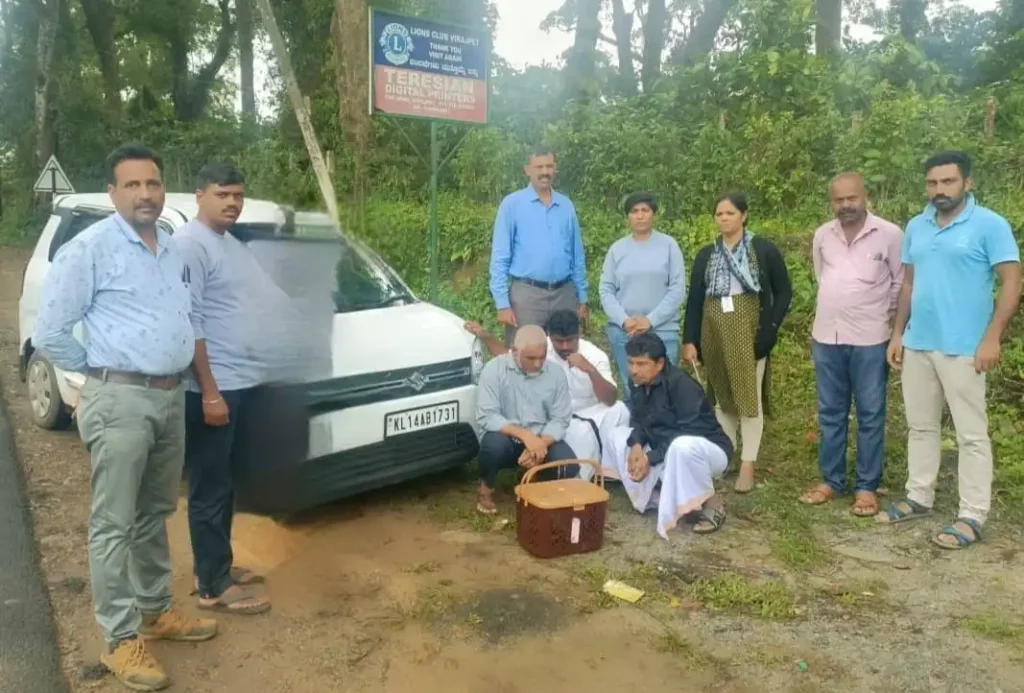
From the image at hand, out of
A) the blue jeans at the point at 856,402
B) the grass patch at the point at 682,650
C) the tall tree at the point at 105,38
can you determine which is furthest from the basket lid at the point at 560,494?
the tall tree at the point at 105,38

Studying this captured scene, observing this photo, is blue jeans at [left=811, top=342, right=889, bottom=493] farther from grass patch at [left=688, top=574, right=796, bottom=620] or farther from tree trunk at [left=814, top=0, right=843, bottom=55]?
tree trunk at [left=814, top=0, right=843, bottom=55]

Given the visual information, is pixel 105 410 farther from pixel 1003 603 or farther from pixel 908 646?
pixel 1003 603

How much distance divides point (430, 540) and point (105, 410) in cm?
207

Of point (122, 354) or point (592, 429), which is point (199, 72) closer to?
point (592, 429)

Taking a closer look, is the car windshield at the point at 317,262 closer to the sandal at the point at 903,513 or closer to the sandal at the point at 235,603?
the sandal at the point at 235,603

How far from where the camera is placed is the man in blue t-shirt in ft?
14.5

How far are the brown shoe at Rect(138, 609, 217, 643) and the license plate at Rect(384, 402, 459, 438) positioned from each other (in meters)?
1.47

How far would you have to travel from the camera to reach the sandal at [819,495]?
17.3 ft

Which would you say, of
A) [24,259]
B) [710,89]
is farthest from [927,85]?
[24,259]

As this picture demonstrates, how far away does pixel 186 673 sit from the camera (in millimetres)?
→ 3404

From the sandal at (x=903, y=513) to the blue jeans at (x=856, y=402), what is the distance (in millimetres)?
203

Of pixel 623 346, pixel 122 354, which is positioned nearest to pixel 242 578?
pixel 122 354

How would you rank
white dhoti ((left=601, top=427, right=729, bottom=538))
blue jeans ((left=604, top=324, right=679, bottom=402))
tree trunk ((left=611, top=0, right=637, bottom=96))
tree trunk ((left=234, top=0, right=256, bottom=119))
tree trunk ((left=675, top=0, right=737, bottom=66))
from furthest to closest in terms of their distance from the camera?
tree trunk ((left=234, top=0, right=256, bottom=119)), tree trunk ((left=611, top=0, right=637, bottom=96)), tree trunk ((left=675, top=0, right=737, bottom=66)), blue jeans ((left=604, top=324, right=679, bottom=402)), white dhoti ((left=601, top=427, right=729, bottom=538))

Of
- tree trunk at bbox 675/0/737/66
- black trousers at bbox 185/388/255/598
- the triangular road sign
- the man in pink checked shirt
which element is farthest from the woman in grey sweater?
the triangular road sign
